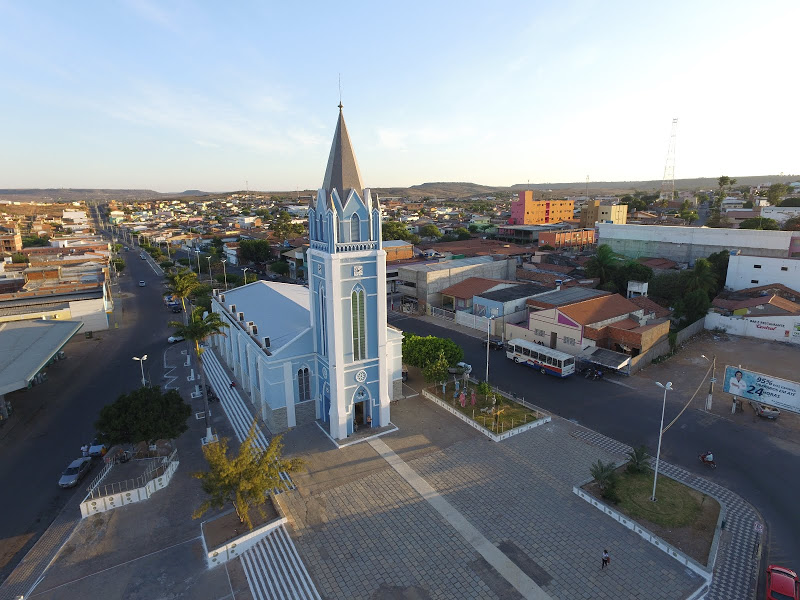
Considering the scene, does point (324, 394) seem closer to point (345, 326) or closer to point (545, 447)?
point (345, 326)

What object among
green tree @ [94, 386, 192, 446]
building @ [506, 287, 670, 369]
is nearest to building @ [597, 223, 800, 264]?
building @ [506, 287, 670, 369]

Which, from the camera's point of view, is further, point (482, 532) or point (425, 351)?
point (425, 351)

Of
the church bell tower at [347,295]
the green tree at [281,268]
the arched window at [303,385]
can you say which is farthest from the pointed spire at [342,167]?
the green tree at [281,268]

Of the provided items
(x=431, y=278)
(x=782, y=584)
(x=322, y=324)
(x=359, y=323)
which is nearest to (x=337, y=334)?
(x=359, y=323)

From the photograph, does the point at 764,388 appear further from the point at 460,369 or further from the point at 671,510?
the point at 460,369

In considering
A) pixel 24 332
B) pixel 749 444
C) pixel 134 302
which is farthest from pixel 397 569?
pixel 134 302

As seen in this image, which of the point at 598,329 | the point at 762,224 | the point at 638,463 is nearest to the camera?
the point at 638,463

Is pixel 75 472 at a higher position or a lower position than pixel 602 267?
lower
